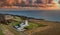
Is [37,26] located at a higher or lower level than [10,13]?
lower

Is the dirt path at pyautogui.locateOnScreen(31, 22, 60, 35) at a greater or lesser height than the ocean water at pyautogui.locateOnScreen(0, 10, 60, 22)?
lesser

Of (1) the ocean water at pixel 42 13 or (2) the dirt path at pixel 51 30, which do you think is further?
(1) the ocean water at pixel 42 13

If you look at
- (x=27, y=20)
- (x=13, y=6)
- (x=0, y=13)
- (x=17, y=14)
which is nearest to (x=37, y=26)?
(x=27, y=20)

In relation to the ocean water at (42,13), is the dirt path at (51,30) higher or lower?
lower

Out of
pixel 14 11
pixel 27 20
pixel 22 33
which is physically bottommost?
pixel 22 33

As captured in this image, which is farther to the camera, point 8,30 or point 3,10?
point 3,10

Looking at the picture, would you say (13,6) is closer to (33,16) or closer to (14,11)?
(14,11)

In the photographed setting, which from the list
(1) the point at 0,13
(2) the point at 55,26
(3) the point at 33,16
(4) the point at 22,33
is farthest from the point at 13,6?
(2) the point at 55,26

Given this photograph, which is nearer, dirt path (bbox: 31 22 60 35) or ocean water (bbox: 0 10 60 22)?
dirt path (bbox: 31 22 60 35)

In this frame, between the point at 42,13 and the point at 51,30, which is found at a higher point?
the point at 42,13

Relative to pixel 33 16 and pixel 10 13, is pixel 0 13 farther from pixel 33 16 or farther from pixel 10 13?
pixel 33 16
